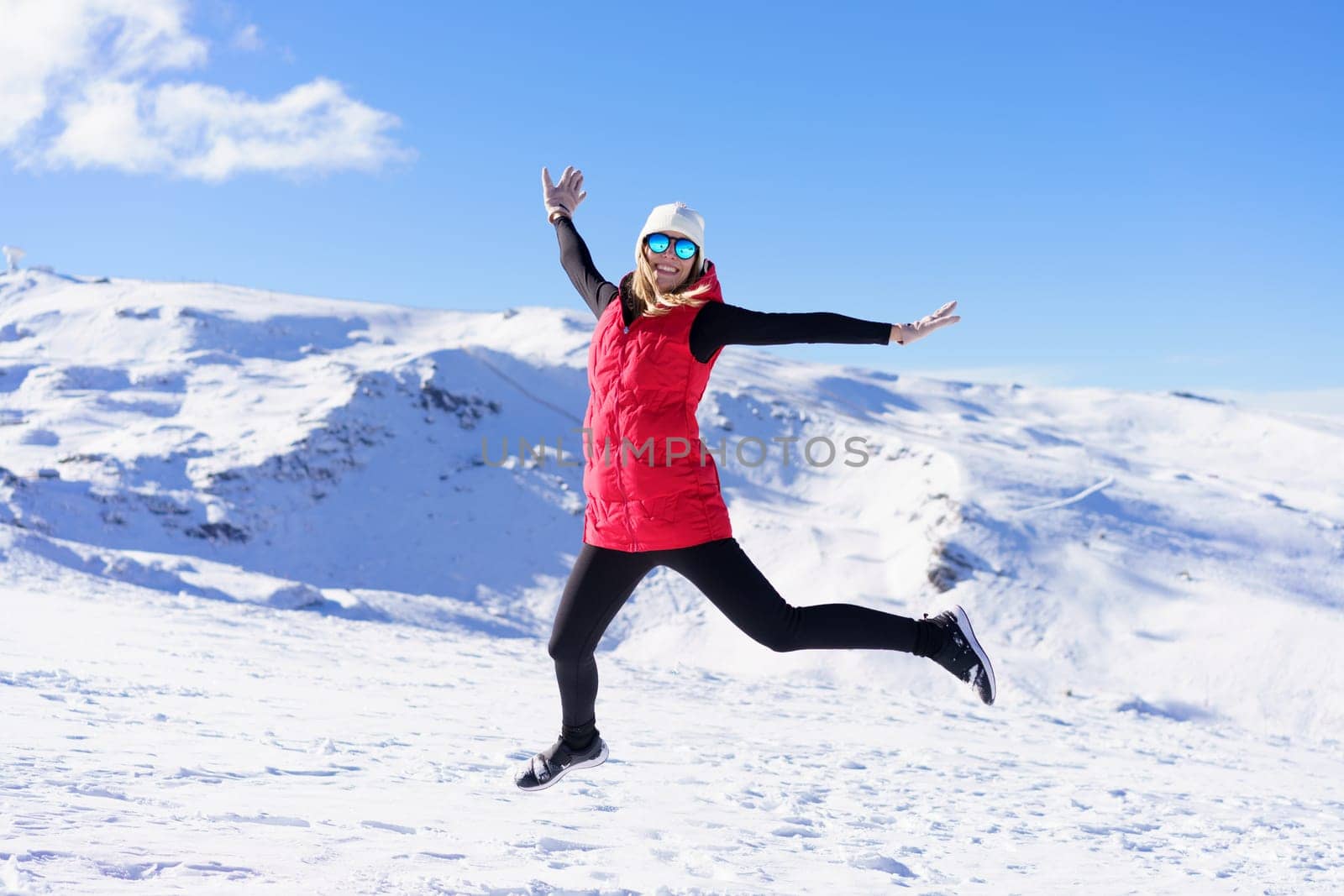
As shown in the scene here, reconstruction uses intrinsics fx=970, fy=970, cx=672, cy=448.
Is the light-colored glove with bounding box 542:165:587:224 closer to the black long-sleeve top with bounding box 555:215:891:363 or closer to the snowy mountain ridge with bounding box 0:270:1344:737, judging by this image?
the black long-sleeve top with bounding box 555:215:891:363

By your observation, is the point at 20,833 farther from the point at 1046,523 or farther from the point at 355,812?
the point at 1046,523

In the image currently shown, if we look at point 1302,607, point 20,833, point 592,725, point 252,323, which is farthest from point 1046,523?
point 252,323

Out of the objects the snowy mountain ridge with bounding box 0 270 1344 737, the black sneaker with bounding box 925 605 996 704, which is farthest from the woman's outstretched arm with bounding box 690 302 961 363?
the snowy mountain ridge with bounding box 0 270 1344 737

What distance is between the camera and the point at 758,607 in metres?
3.97

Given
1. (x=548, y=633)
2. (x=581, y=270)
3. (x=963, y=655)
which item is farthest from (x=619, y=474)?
(x=548, y=633)

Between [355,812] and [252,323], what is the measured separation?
35414mm

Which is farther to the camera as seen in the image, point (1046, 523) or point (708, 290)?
point (1046, 523)

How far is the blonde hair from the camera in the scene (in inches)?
156

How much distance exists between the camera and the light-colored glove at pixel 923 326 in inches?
164

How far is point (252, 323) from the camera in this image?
1436 inches

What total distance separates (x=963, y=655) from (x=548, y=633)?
1853 centimetres

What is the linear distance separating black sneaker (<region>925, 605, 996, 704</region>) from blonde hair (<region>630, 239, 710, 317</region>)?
6.12 feet

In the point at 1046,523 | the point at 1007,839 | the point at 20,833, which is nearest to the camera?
the point at 20,833

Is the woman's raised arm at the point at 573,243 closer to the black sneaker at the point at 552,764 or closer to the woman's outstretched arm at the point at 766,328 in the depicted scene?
the woman's outstretched arm at the point at 766,328
